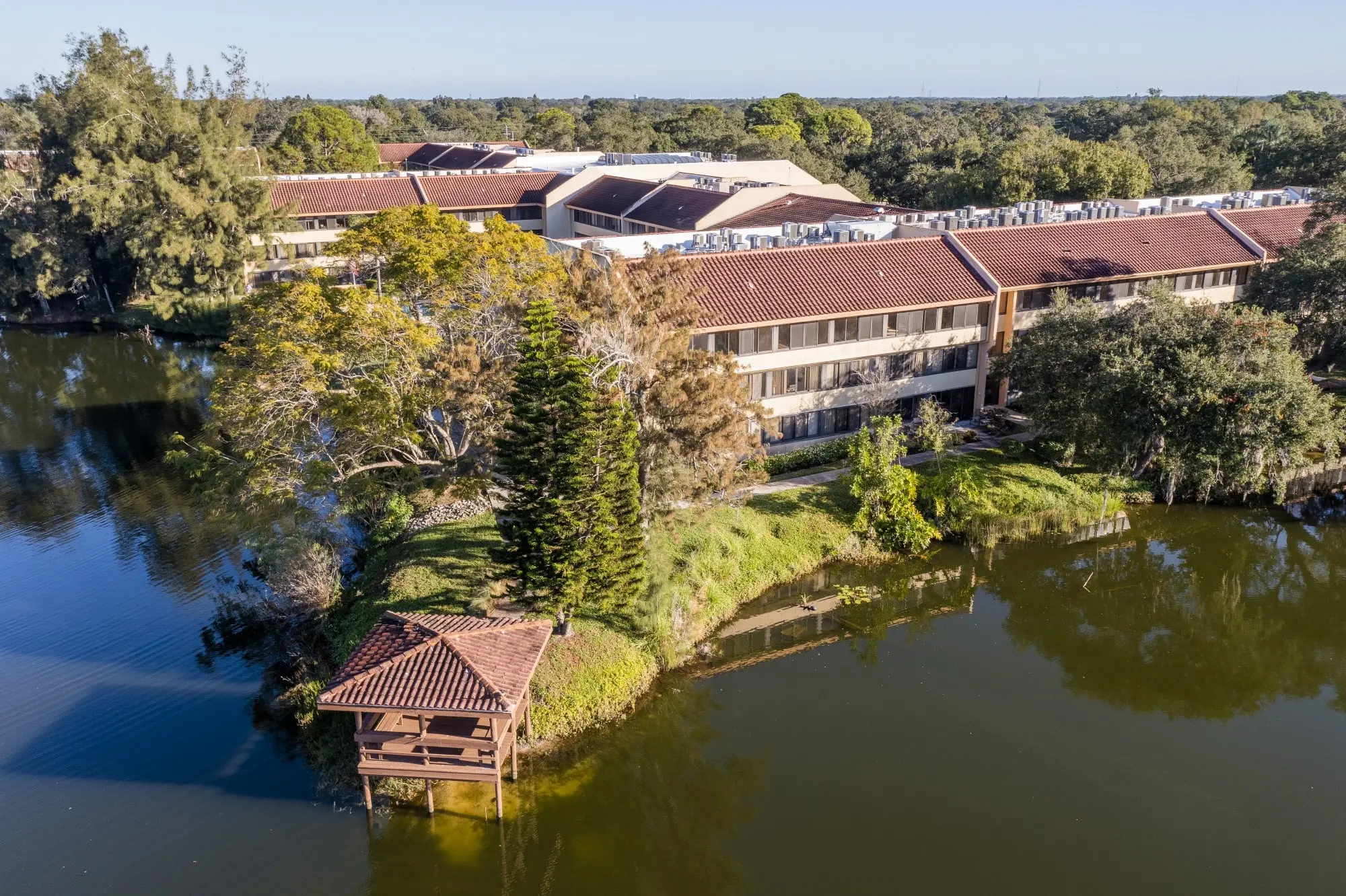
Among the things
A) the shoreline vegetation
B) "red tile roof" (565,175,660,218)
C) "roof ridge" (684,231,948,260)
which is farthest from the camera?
"red tile roof" (565,175,660,218)

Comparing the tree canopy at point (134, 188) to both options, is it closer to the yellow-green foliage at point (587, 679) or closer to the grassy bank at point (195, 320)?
the grassy bank at point (195, 320)

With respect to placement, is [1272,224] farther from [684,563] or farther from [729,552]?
[684,563]

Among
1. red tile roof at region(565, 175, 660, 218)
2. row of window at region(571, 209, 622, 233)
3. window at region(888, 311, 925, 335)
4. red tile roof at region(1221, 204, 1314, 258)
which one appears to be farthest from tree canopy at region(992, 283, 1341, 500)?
row of window at region(571, 209, 622, 233)

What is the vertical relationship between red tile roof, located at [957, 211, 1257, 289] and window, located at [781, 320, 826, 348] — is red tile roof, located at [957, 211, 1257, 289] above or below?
above

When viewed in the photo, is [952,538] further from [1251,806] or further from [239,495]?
[239,495]

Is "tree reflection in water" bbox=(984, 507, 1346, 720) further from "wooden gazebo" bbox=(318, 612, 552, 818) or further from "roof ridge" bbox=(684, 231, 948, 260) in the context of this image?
"wooden gazebo" bbox=(318, 612, 552, 818)

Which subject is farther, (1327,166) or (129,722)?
(1327,166)

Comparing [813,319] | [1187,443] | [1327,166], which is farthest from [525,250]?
[1327,166]

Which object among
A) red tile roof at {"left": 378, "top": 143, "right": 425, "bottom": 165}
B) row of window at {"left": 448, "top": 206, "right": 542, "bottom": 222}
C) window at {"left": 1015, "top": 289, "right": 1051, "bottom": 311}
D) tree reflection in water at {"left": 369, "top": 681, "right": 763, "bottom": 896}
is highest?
red tile roof at {"left": 378, "top": 143, "right": 425, "bottom": 165}
